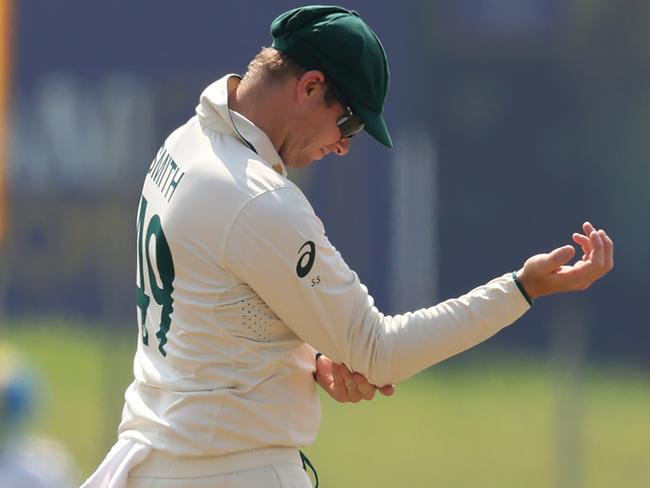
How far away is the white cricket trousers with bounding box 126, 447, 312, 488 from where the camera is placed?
127 inches

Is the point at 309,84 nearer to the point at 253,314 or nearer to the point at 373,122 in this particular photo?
the point at 373,122

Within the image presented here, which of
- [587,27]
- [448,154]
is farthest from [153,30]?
[587,27]

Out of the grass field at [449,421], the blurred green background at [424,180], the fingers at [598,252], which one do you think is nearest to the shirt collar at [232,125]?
the fingers at [598,252]

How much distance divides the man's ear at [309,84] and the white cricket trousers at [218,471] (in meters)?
0.78

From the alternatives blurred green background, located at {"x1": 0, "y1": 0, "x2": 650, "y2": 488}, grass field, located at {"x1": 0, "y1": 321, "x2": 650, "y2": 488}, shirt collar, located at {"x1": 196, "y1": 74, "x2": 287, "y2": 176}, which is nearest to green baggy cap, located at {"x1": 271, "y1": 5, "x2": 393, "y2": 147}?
shirt collar, located at {"x1": 196, "y1": 74, "x2": 287, "y2": 176}

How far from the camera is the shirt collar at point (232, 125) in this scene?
3303 mm

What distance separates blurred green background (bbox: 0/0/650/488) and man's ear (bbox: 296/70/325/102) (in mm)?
6235

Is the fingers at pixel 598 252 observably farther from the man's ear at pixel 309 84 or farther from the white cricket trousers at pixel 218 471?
the white cricket trousers at pixel 218 471

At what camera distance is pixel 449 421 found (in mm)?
10375

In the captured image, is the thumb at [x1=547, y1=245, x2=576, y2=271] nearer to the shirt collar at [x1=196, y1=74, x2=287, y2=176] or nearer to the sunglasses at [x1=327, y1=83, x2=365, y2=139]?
the sunglasses at [x1=327, y1=83, x2=365, y2=139]

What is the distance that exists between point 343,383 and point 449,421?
280 inches

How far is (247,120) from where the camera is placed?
332 centimetres

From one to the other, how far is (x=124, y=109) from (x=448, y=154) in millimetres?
2437

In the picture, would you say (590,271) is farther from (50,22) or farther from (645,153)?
(50,22)
